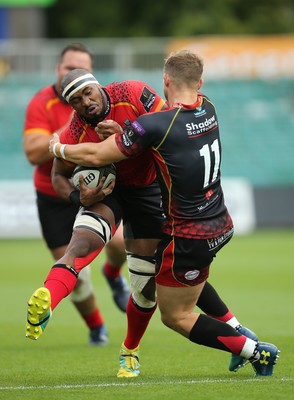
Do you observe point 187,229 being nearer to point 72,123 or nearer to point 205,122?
point 205,122

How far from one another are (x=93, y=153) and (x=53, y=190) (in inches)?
103

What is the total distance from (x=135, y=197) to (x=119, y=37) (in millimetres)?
29155

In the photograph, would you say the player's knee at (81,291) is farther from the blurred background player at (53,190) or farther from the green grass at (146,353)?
the green grass at (146,353)

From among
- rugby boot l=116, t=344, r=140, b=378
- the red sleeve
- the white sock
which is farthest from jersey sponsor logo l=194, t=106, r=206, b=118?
the red sleeve

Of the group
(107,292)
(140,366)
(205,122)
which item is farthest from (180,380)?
(107,292)

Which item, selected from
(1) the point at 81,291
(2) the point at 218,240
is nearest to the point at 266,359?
(2) the point at 218,240

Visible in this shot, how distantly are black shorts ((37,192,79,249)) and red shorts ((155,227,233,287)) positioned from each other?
8.45ft

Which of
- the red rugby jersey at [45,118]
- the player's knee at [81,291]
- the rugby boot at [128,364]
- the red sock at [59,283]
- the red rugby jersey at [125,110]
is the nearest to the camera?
the red sock at [59,283]

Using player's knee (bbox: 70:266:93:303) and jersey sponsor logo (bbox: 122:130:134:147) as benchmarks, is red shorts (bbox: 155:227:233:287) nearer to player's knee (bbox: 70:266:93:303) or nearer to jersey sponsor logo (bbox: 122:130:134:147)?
jersey sponsor logo (bbox: 122:130:134:147)

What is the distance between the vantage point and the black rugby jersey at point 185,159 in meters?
6.39

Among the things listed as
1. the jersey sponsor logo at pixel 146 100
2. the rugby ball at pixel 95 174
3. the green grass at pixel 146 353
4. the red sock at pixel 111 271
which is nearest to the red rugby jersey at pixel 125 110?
the jersey sponsor logo at pixel 146 100

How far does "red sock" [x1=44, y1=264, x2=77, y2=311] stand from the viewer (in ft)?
20.7

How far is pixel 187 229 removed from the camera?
6547 mm

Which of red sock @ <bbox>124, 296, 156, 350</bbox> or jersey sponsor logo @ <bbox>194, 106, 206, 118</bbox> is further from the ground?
jersey sponsor logo @ <bbox>194, 106, 206, 118</bbox>
